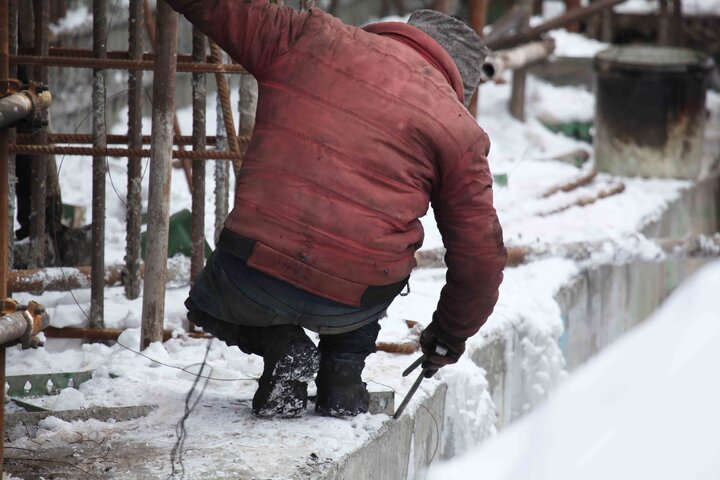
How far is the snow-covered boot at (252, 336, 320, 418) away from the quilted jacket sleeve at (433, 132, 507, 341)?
44cm

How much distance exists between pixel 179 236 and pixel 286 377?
2.04 metres

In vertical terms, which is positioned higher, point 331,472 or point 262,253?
point 262,253

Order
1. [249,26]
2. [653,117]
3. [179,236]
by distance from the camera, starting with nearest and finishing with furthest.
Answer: [249,26] < [179,236] < [653,117]

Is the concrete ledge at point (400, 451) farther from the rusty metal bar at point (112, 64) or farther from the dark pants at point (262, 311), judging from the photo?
the rusty metal bar at point (112, 64)

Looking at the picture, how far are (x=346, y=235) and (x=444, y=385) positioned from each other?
1259mm

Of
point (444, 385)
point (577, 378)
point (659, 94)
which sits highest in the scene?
point (659, 94)

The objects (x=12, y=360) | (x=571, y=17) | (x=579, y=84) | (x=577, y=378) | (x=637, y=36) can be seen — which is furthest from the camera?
(x=637, y=36)

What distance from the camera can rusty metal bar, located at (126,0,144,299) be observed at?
4.36 metres

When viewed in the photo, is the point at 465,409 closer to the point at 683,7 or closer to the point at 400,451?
the point at 400,451

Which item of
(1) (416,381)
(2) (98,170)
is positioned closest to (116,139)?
(2) (98,170)

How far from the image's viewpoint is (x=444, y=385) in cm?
417

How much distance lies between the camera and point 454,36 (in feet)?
10.9

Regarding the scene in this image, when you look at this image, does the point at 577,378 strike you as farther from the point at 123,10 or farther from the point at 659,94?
the point at 123,10

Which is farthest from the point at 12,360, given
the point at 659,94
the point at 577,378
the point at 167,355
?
the point at 659,94
